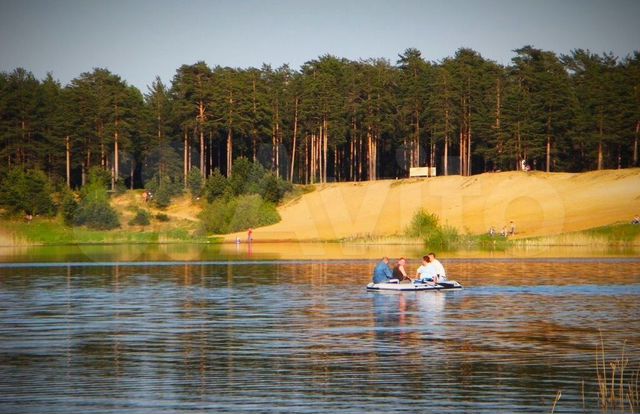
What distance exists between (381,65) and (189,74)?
96.5 feet

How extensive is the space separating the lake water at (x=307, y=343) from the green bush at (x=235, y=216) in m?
54.8

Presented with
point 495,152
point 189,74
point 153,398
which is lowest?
point 153,398

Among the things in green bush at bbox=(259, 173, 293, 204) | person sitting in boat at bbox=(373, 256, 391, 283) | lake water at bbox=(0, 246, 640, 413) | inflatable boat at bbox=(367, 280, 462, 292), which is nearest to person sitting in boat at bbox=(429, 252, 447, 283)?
inflatable boat at bbox=(367, 280, 462, 292)

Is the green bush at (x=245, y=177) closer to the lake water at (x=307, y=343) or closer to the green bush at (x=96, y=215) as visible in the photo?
the green bush at (x=96, y=215)

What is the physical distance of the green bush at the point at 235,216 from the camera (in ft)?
372

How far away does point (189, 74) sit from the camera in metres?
138

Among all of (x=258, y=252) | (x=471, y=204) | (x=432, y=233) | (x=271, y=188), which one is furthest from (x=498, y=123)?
(x=258, y=252)

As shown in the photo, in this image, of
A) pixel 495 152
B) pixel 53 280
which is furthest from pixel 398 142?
pixel 53 280

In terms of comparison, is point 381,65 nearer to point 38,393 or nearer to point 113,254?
point 113,254

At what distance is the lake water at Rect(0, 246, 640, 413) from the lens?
74.6 feet

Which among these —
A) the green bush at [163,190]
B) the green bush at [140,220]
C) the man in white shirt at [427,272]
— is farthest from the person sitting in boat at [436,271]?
the green bush at [163,190]

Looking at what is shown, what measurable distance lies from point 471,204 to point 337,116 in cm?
2678

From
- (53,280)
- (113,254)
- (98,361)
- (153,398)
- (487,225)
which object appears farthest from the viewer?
(487,225)

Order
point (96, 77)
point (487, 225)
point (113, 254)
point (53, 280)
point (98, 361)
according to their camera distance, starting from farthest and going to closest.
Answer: point (96, 77) → point (487, 225) → point (113, 254) → point (53, 280) → point (98, 361)
